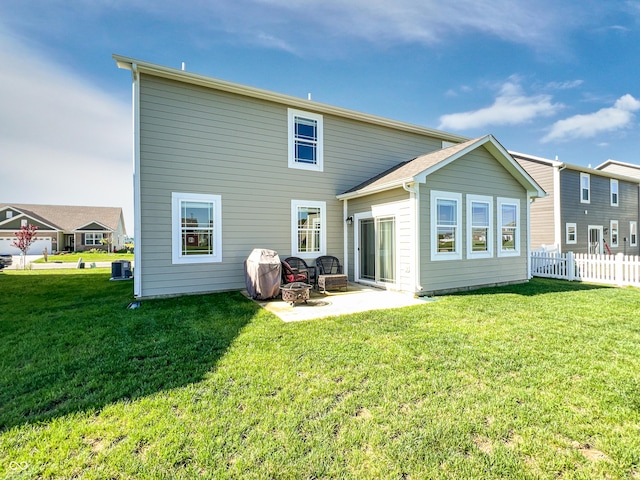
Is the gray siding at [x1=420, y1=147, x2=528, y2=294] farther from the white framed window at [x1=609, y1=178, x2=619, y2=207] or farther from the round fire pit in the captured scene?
the white framed window at [x1=609, y1=178, x2=619, y2=207]

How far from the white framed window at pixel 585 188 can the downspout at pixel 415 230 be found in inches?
634

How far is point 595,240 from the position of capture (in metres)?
17.7

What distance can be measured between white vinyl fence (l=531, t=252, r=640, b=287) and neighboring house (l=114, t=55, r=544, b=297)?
85.7 inches

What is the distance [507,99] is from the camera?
1430cm

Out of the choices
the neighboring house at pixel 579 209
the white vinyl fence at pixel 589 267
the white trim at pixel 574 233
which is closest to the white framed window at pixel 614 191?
the neighboring house at pixel 579 209

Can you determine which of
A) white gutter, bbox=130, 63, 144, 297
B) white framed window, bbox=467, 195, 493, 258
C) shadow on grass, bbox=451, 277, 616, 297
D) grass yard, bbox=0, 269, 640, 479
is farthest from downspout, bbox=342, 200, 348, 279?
white gutter, bbox=130, 63, 144, 297

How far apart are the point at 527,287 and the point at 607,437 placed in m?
7.50

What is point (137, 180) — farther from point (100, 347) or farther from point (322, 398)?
point (322, 398)

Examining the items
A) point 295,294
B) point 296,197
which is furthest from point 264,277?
point 296,197

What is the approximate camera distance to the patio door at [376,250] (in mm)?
8055

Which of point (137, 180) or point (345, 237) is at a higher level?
point (137, 180)

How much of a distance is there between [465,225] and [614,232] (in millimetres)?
18482

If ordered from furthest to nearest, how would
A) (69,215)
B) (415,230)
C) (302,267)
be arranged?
(69,215) → (302,267) → (415,230)

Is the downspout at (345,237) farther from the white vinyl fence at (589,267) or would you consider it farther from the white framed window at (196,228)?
the white vinyl fence at (589,267)
